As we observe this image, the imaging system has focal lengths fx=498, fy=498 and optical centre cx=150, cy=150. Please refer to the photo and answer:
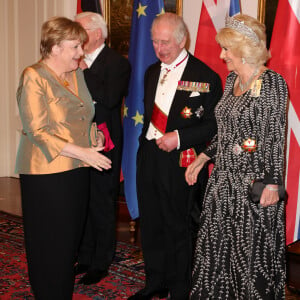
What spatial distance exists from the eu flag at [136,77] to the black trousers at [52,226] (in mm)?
1749

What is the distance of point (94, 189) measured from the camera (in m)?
3.63

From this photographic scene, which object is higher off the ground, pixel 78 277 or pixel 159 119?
pixel 159 119

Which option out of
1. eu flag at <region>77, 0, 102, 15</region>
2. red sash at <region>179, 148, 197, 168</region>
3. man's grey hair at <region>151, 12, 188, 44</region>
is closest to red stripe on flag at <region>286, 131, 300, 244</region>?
red sash at <region>179, 148, 197, 168</region>

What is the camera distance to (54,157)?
2408 mm

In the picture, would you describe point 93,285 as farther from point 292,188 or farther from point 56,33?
point 56,33

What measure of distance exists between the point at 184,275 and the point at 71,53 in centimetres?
154

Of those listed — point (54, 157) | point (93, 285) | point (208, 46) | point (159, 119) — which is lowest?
point (93, 285)

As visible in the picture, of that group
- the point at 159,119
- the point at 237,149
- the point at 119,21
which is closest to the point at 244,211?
the point at 237,149

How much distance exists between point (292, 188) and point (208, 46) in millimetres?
1329

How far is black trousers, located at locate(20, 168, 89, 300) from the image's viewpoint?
245 centimetres

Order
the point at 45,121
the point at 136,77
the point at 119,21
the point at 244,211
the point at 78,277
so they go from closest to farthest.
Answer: the point at 45,121 → the point at 244,211 → the point at 78,277 → the point at 136,77 → the point at 119,21

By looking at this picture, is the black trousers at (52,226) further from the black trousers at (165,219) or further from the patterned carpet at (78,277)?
the patterned carpet at (78,277)

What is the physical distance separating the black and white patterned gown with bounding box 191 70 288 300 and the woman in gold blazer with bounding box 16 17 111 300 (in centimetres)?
64

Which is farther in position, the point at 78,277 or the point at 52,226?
the point at 78,277
